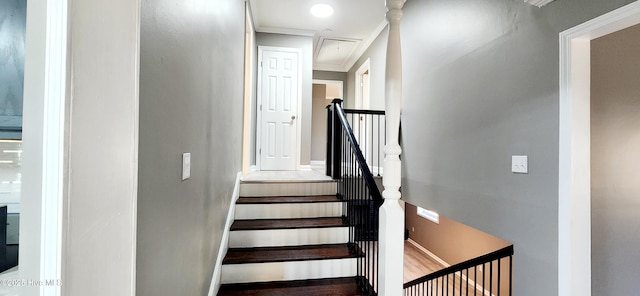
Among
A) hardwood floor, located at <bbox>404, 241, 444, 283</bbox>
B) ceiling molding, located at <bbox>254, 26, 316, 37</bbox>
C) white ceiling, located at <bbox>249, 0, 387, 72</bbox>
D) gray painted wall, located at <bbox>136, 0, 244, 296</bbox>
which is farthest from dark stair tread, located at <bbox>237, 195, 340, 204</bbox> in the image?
hardwood floor, located at <bbox>404, 241, 444, 283</bbox>

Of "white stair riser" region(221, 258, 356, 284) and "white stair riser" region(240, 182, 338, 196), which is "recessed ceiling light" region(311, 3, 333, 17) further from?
"white stair riser" region(221, 258, 356, 284)

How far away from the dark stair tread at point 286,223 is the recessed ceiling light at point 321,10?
291 cm

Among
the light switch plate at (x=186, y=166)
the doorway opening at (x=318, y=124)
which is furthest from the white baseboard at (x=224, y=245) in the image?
the doorway opening at (x=318, y=124)

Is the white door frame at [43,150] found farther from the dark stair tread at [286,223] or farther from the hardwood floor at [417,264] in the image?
the hardwood floor at [417,264]

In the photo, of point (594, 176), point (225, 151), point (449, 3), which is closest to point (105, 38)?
point (225, 151)

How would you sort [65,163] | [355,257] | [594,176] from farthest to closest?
[355,257], [594,176], [65,163]

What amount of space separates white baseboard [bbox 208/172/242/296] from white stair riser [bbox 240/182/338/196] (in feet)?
0.45

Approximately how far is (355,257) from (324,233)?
0.36 meters

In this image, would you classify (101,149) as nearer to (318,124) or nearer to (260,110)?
(260,110)

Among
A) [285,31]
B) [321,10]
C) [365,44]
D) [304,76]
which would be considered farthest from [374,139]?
[285,31]

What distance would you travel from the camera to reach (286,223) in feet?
7.76

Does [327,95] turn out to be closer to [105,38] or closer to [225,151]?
[225,151]

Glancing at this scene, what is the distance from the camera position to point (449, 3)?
2.75m

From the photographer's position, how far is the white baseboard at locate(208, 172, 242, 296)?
1.75 meters
